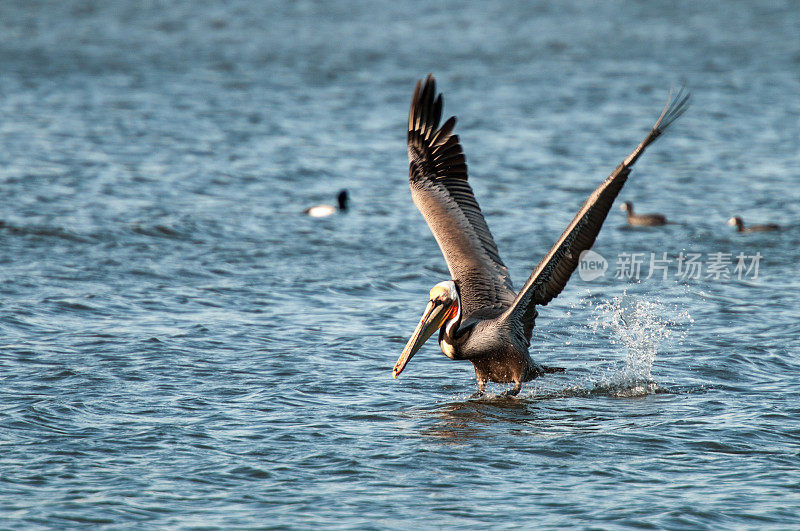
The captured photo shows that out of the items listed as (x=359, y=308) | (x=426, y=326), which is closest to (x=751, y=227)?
(x=359, y=308)

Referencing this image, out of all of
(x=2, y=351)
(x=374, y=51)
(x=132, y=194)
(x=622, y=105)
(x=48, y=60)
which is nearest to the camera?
(x=2, y=351)

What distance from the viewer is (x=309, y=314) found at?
30.6 feet

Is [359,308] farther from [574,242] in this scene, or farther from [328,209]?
[328,209]

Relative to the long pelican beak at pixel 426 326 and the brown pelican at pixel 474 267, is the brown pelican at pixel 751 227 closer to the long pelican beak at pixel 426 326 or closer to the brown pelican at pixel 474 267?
the brown pelican at pixel 474 267

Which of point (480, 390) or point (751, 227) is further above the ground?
point (751, 227)

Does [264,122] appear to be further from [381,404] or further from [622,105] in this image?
[381,404]

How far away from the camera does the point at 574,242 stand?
697cm

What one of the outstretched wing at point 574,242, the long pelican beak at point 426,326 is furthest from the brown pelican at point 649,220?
the long pelican beak at point 426,326

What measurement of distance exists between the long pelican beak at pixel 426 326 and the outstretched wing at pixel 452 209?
1.29ft

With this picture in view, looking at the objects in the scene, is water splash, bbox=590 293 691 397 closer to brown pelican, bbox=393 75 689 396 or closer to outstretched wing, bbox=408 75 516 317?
brown pelican, bbox=393 75 689 396

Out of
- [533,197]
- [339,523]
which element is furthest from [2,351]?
[533,197]

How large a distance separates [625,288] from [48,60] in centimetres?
1722

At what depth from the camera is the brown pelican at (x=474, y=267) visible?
22.4 feet

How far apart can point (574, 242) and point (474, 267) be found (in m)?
1.17
